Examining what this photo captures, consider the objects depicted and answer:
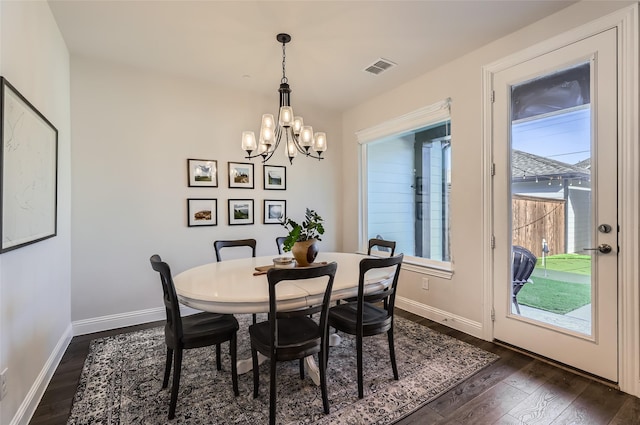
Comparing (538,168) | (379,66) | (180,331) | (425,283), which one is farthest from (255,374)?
(379,66)

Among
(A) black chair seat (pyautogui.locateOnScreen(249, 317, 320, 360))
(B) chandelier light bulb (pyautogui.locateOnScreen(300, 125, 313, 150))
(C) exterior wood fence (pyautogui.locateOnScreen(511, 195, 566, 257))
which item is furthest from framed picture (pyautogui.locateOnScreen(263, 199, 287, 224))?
(C) exterior wood fence (pyautogui.locateOnScreen(511, 195, 566, 257))

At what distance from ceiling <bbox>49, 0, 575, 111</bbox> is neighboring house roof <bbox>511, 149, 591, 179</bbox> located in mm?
1077

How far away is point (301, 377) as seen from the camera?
2189 mm

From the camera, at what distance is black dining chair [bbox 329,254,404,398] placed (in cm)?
192

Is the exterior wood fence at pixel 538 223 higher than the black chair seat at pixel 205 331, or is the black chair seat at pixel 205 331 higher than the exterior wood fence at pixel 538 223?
the exterior wood fence at pixel 538 223

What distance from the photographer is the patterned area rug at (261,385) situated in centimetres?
181

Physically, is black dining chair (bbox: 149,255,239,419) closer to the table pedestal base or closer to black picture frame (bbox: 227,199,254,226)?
the table pedestal base

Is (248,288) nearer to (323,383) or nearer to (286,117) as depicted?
(323,383)

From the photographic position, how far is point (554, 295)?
2428mm

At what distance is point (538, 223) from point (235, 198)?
10.2 ft

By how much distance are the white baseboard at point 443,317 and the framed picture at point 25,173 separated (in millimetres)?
3443

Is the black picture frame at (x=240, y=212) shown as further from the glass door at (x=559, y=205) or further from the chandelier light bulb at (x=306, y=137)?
the glass door at (x=559, y=205)

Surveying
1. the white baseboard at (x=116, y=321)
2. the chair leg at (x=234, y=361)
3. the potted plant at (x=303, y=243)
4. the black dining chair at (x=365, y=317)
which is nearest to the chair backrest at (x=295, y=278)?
the black dining chair at (x=365, y=317)

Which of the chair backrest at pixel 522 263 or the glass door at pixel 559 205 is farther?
the chair backrest at pixel 522 263
